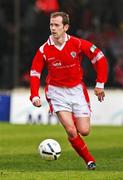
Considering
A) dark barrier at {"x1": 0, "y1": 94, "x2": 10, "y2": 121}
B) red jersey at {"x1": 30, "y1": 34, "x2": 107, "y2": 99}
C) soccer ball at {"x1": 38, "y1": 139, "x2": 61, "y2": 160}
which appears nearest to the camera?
red jersey at {"x1": 30, "y1": 34, "x2": 107, "y2": 99}

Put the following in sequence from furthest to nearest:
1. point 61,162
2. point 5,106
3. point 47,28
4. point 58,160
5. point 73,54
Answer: point 47,28 → point 5,106 → point 58,160 → point 61,162 → point 73,54

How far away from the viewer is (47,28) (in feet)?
87.7

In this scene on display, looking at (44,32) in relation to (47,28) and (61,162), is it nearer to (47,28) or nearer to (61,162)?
(47,28)

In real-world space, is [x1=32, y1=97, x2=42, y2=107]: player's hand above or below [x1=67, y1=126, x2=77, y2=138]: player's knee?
above

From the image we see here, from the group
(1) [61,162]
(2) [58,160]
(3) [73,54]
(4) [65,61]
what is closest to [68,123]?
(4) [65,61]

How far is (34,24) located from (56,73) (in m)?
16.5

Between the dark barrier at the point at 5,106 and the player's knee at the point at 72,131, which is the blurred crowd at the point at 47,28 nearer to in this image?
the dark barrier at the point at 5,106

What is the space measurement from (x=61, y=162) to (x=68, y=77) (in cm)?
197

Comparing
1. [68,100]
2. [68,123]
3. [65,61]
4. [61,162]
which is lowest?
[61,162]

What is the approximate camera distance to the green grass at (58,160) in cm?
1009

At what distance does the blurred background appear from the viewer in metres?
26.8

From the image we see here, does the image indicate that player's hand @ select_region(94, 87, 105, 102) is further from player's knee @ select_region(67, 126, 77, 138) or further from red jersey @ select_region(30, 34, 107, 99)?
player's knee @ select_region(67, 126, 77, 138)

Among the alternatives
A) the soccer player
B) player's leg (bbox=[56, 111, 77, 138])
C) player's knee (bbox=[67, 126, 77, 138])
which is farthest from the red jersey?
player's knee (bbox=[67, 126, 77, 138])

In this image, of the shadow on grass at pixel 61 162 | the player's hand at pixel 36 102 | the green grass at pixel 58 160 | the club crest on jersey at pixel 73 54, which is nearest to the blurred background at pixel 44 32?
the green grass at pixel 58 160
